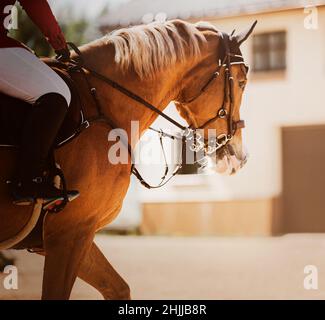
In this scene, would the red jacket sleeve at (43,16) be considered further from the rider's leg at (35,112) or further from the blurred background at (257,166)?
the blurred background at (257,166)

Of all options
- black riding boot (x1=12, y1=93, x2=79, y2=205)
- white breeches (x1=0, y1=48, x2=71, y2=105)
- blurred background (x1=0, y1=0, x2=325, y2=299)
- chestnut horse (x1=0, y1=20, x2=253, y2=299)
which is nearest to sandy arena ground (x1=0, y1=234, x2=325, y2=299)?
blurred background (x1=0, y1=0, x2=325, y2=299)

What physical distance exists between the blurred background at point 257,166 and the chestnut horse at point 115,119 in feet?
20.5

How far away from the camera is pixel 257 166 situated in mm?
11727

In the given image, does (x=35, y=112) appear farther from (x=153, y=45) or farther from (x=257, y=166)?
(x=257, y=166)

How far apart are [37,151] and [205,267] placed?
602cm

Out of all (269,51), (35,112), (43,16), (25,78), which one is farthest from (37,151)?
(269,51)

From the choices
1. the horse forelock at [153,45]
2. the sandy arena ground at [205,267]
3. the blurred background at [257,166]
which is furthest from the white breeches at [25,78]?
the blurred background at [257,166]

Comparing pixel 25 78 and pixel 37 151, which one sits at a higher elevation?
pixel 25 78

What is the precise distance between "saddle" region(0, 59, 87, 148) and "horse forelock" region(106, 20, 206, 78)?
39 centimetres

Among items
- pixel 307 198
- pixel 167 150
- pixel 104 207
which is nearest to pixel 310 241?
pixel 307 198

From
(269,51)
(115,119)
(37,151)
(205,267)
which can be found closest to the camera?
(37,151)

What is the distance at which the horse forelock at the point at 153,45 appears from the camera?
3.51 metres

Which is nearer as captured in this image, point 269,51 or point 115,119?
point 115,119

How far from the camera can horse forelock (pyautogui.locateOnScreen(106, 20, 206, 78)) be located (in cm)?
351
